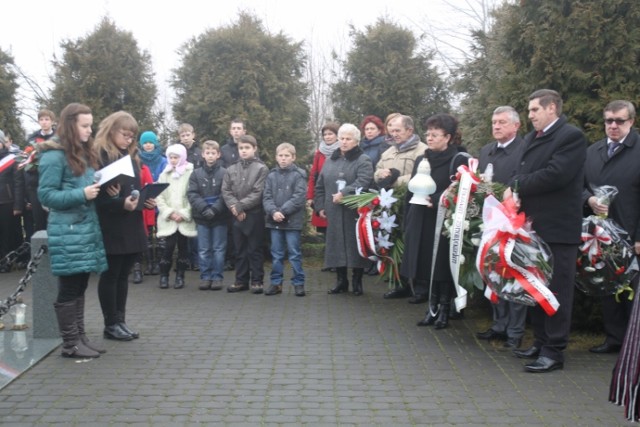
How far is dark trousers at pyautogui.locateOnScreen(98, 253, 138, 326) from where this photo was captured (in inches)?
271

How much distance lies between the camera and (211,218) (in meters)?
9.84

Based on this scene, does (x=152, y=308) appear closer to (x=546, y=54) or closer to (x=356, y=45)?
(x=546, y=54)

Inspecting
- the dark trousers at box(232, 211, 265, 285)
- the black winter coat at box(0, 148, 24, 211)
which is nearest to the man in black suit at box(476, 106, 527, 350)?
the dark trousers at box(232, 211, 265, 285)

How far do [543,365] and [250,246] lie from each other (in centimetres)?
461

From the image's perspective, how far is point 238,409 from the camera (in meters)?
5.11

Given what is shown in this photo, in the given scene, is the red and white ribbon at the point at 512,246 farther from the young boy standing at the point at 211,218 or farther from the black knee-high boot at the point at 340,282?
the young boy standing at the point at 211,218

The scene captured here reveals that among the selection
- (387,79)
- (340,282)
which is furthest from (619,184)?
(387,79)

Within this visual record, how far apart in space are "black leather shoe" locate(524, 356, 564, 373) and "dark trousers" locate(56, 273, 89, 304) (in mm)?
3731

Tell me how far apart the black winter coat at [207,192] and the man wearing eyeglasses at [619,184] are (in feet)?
15.9

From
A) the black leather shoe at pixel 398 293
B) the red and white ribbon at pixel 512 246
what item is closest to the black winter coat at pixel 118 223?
the red and white ribbon at pixel 512 246

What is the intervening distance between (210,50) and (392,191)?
5184mm

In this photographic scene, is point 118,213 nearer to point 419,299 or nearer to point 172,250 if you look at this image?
point 172,250

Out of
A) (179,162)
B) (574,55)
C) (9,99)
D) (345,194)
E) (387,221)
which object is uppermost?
(574,55)

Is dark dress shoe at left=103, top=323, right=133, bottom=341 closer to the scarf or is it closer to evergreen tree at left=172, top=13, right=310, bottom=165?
the scarf
